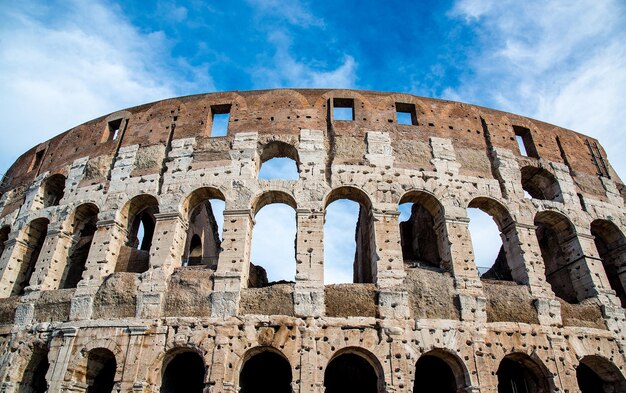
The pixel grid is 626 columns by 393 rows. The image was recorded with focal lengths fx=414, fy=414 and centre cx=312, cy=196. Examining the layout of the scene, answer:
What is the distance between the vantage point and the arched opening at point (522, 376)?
899cm

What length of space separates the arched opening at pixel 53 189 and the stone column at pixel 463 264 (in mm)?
11480

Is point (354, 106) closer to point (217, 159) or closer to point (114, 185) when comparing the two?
point (217, 159)

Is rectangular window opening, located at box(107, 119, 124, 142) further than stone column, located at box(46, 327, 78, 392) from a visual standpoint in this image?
Yes

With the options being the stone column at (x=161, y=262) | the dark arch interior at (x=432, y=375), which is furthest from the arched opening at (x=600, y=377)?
the stone column at (x=161, y=262)

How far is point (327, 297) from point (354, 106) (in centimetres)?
584

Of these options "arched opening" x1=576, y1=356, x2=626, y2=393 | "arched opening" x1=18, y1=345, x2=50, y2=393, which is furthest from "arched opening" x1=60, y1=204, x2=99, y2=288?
"arched opening" x1=576, y1=356, x2=626, y2=393

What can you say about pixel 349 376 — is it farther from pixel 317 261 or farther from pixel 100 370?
pixel 100 370

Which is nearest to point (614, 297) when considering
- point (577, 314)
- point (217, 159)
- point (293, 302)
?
point (577, 314)

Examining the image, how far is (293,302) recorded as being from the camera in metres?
8.90

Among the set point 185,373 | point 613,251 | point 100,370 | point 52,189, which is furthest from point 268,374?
point 613,251

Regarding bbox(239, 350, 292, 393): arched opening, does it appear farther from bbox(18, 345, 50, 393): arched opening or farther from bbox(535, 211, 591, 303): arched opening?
bbox(535, 211, 591, 303): arched opening

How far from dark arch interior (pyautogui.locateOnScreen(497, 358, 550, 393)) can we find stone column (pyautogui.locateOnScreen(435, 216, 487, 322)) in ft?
5.69

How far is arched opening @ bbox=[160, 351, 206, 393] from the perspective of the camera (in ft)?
30.4

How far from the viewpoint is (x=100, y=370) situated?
9539mm
